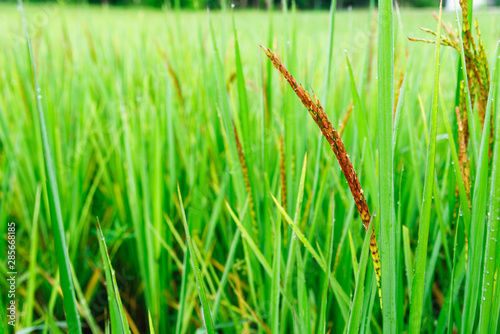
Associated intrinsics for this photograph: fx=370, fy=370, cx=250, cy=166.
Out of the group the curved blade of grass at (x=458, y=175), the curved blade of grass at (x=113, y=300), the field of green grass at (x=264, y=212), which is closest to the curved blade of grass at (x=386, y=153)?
the field of green grass at (x=264, y=212)

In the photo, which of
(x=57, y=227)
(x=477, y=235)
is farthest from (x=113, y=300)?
(x=477, y=235)

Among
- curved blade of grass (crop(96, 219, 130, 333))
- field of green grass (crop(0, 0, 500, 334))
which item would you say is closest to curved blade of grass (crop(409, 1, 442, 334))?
field of green grass (crop(0, 0, 500, 334))

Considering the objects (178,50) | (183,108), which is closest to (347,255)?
(183,108)

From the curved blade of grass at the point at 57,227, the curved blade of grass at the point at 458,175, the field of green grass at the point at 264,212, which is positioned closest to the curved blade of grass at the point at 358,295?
the field of green grass at the point at 264,212

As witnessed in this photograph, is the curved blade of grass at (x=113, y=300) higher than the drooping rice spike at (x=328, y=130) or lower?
lower

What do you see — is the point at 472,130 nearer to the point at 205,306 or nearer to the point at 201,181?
the point at 205,306

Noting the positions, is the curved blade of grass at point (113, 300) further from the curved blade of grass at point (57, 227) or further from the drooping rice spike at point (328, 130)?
the drooping rice spike at point (328, 130)

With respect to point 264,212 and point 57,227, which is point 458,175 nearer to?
point 264,212
